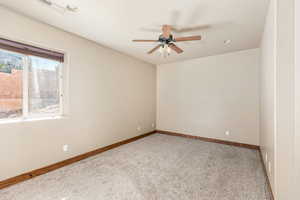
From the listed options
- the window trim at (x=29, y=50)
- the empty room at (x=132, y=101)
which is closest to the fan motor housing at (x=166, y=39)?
the empty room at (x=132, y=101)

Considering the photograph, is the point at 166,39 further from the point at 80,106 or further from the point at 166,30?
the point at 80,106

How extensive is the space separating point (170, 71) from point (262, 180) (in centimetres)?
367

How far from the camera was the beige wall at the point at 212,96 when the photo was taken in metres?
3.43

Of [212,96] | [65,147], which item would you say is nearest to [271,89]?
[212,96]

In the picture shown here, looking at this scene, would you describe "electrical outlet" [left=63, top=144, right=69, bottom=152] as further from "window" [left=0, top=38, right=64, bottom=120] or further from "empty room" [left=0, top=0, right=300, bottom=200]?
"window" [left=0, top=38, right=64, bottom=120]

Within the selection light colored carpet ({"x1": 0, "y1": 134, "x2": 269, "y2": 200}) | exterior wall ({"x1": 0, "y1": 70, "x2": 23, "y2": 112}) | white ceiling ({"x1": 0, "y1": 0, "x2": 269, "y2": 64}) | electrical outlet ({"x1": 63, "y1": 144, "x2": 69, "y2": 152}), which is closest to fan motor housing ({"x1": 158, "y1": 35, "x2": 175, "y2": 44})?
white ceiling ({"x1": 0, "y1": 0, "x2": 269, "y2": 64})

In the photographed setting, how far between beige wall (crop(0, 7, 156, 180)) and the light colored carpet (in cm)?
38

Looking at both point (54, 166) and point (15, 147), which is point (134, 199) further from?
point (15, 147)

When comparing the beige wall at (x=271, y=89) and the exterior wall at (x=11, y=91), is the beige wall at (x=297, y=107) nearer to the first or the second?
the beige wall at (x=271, y=89)

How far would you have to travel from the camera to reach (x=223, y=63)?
3779 mm

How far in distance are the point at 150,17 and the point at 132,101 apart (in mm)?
2464

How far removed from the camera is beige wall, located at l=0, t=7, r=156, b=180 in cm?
202

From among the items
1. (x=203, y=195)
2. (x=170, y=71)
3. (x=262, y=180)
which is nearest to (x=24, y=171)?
(x=203, y=195)

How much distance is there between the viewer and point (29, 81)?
2.27 m
